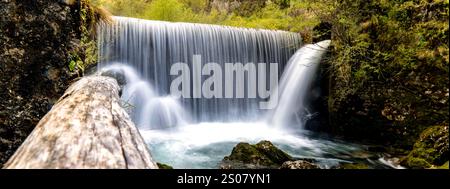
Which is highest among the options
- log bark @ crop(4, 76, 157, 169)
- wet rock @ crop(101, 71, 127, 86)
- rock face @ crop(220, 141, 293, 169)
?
wet rock @ crop(101, 71, 127, 86)

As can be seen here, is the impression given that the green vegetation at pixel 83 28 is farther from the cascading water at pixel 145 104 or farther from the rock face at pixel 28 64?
the cascading water at pixel 145 104

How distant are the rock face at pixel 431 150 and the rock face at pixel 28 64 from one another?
534cm

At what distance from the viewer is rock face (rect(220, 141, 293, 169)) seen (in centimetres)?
689

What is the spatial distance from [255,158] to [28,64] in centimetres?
427

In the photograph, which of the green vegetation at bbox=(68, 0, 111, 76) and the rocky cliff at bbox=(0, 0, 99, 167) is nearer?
the rocky cliff at bbox=(0, 0, 99, 167)

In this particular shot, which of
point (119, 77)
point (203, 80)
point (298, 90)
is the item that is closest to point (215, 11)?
point (203, 80)

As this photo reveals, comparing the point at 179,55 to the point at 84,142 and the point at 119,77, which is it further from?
the point at 84,142

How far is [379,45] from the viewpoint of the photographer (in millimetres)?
8297

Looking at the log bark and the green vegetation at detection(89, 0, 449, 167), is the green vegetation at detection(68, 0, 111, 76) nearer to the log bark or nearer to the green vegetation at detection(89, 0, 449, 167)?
the log bark

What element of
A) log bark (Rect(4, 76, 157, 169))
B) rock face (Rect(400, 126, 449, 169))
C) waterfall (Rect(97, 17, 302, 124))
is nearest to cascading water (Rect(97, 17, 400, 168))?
waterfall (Rect(97, 17, 302, 124))

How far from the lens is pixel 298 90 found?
1180 cm

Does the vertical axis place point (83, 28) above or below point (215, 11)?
below

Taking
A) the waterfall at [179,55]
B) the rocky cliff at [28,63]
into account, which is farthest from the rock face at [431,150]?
the waterfall at [179,55]

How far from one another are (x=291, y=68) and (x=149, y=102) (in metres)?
4.65
